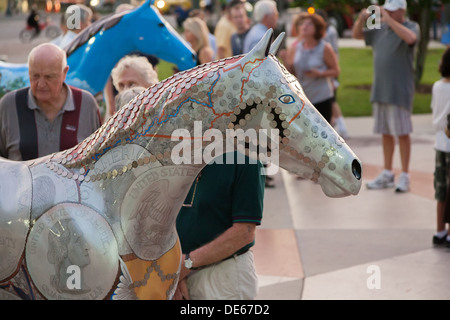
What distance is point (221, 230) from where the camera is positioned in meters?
3.68

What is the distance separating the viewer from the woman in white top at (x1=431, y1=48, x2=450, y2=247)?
6.76 m

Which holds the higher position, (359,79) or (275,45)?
(275,45)

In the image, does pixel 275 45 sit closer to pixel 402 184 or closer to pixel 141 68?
pixel 141 68

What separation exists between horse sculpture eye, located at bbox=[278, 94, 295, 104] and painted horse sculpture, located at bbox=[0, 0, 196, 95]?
4185 mm

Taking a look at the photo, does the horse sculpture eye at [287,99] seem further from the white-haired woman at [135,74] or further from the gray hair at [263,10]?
the gray hair at [263,10]

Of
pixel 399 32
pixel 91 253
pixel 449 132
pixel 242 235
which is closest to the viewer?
pixel 91 253

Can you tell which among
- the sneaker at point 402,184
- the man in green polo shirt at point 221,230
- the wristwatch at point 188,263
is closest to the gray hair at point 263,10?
the sneaker at point 402,184

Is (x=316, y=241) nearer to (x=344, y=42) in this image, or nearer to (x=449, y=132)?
(x=449, y=132)

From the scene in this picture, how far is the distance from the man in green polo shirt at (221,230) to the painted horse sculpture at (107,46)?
3115 millimetres

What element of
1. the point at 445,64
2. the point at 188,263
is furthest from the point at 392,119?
the point at 188,263

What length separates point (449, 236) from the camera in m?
6.83

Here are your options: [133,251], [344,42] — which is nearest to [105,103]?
[133,251]

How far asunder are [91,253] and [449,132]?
177 inches

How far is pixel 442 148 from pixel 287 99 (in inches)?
179
